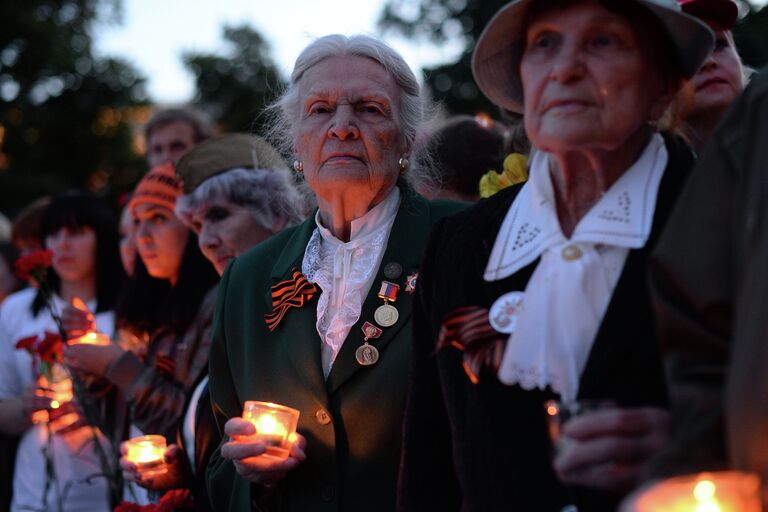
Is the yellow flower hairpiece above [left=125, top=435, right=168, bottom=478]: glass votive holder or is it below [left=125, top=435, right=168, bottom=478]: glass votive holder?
above

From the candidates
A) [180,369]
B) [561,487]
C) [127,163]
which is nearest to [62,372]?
[180,369]

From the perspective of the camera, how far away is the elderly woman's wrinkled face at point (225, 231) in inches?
188

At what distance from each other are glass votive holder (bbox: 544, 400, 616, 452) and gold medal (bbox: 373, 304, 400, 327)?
1.39m

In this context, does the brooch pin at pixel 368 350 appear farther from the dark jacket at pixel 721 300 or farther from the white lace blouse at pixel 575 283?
the dark jacket at pixel 721 300

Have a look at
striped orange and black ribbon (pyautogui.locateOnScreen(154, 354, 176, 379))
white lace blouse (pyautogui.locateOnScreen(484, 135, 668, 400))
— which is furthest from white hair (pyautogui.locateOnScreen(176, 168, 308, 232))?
white lace blouse (pyautogui.locateOnScreen(484, 135, 668, 400))

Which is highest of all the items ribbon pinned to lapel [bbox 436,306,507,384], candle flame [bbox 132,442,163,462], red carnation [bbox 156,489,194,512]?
ribbon pinned to lapel [bbox 436,306,507,384]

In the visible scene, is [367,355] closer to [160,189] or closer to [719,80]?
[719,80]

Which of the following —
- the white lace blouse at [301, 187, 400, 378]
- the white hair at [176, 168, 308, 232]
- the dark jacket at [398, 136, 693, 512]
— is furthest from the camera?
the white hair at [176, 168, 308, 232]

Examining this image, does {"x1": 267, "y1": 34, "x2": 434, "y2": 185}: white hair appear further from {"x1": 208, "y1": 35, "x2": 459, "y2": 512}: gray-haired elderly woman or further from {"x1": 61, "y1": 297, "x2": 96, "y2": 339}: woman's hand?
{"x1": 61, "y1": 297, "x2": 96, "y2": 339}: woman's hand

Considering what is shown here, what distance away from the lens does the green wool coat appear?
3.42 m

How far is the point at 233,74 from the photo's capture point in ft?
122

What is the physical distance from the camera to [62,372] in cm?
566

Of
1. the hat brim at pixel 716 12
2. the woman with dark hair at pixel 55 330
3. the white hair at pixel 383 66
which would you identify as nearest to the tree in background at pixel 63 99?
the woman with dark hair at pixel 55 330

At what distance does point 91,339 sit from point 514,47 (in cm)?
323
